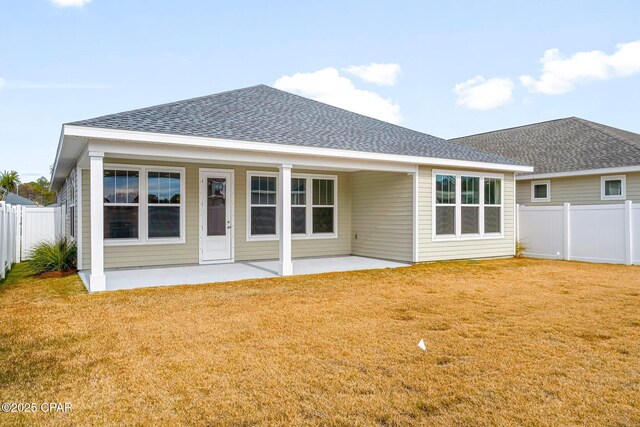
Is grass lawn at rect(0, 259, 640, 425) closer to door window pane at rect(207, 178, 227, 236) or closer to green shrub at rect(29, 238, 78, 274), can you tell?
green shrub at rect(29, 238, 78, 274)

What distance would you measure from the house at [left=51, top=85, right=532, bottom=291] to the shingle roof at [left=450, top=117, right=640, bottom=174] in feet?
12.4

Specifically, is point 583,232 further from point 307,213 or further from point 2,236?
point 2,236

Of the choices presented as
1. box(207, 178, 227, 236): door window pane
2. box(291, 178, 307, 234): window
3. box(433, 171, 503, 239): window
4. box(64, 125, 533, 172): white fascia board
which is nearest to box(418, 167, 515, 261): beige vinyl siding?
box(433, 171, 503, 239): window

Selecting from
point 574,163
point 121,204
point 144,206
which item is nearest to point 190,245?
point 144,206

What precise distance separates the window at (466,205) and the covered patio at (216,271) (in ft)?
5.73

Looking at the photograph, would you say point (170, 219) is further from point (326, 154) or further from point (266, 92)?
point (266, 92)

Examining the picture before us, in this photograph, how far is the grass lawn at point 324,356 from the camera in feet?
9.32

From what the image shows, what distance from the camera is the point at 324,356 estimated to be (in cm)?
394

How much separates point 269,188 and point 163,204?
2.81 m

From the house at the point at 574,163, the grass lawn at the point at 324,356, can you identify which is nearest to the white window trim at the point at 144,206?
the grass lawn at the point at 324,356

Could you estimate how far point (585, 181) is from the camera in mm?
14227

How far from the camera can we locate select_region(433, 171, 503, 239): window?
11.2 m

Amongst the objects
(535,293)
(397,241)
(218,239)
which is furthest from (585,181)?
(218,239)

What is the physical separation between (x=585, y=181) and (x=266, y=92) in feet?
37.2
